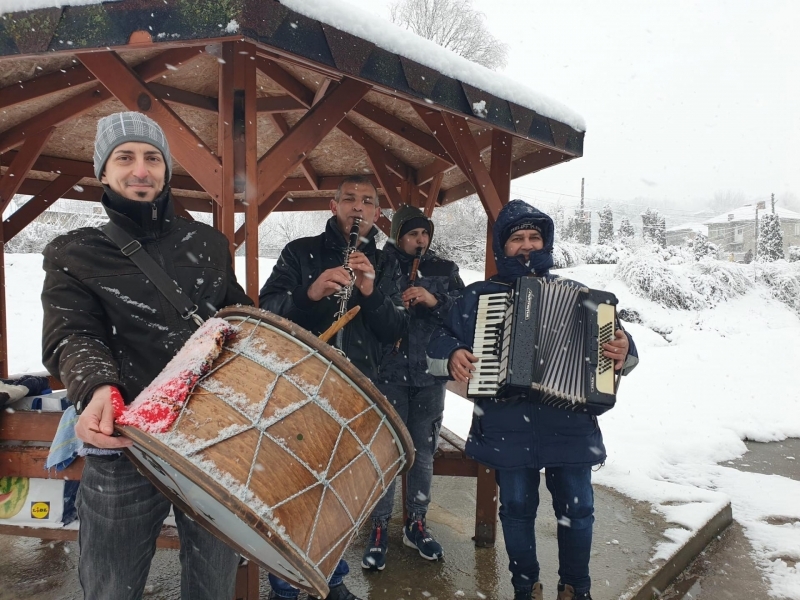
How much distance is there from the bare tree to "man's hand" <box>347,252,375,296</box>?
18634mm

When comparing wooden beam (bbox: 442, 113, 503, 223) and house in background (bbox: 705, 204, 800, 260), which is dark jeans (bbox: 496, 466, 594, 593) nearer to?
wooden beam (bbox: 442, 113, 503, 223)

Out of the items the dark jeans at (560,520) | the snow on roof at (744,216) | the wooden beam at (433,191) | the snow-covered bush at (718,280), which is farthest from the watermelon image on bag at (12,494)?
the snow on roof at (744,216)

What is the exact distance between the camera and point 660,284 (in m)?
15.5

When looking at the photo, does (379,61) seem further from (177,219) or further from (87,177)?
(87,177)

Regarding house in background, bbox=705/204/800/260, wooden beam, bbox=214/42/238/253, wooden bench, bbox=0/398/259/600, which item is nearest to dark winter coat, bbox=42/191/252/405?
wooden beam, bbox=214/42/238/253

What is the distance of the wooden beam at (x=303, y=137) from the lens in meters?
2.42

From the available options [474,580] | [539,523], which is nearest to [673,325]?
[539,523]

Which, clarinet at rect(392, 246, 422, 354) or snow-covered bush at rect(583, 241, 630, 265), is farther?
snow-covered bush at rect(583, 241, 630, 265)

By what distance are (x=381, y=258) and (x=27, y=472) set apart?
1985 mm

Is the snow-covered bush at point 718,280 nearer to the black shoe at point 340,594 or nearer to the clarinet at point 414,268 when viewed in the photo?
the clarinet at point 414,268

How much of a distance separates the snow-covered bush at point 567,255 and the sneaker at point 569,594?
57.7 ft

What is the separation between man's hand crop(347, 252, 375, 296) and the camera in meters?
2.31

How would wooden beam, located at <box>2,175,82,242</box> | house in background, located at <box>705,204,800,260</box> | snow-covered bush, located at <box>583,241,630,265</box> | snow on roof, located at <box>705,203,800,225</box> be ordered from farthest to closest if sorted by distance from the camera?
snow on roof, located at <box>705,203,800,225</box>, house in background, located at <box>705,204,800,260</box>, snow-covered bush, located at <box>583,241,630,265</box>, wooden beam, located at <box>2,175,82,242</box>

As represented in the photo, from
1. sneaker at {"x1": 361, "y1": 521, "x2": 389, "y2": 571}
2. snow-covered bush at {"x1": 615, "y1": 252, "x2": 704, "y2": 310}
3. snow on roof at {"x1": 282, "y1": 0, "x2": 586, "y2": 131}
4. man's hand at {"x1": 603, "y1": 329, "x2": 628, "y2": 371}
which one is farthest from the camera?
snow-covered bush at {"x1": 615, "y1": 252, "x2": 704, "y2": 310}
